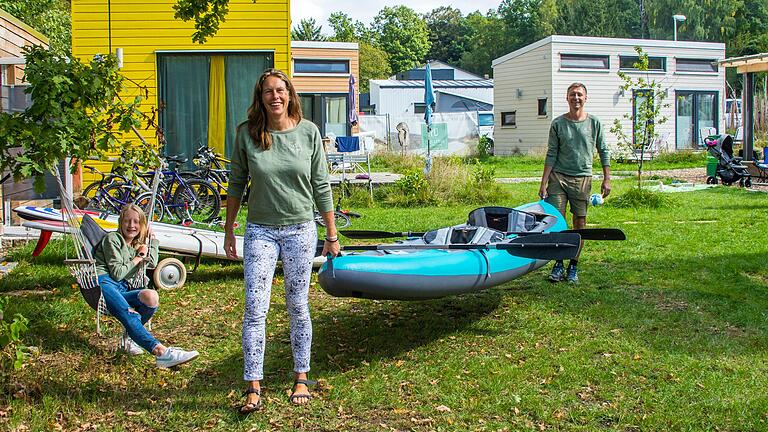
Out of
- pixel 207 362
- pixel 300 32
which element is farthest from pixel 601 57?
pixel 300 32

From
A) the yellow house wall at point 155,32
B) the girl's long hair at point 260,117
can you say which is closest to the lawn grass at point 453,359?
the girl's long hair at point 260,117

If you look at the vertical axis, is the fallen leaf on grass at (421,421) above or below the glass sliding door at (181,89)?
below

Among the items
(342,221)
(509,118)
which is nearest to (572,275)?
(342,221)

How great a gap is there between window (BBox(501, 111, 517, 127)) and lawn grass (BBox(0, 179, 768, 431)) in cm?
2225

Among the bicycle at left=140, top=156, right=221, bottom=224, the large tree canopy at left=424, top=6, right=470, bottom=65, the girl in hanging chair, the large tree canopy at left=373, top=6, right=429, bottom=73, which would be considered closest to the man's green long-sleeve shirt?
the girl in hanging chair

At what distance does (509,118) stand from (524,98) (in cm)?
155

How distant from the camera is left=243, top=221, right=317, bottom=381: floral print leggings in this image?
4531 mm

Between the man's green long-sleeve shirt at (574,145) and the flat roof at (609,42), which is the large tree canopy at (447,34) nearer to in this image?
the flat roof at (609,42)

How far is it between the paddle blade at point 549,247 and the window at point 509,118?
2462 centimetres

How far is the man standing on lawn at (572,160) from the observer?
300 inches

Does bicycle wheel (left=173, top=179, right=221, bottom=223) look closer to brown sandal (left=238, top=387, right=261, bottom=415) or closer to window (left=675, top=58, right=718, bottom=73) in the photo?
brown sandal (left=238, top=387, right=261, bottom=415)

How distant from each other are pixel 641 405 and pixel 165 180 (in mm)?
8624

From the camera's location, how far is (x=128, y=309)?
5289 millimetres

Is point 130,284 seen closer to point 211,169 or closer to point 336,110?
point 211,169
